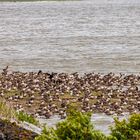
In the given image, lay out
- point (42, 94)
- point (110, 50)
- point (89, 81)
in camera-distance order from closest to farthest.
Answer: point (42, 94)
point (89, 81)
point (110, 50)

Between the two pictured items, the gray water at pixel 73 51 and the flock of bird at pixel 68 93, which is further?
the gray water at pixel 73 51

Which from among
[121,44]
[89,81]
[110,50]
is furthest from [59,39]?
[89,81]

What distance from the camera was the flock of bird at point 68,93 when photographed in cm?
2612

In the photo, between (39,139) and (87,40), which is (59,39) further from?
(39,139)

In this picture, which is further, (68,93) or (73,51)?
(73,51)

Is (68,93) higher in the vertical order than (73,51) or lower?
lower

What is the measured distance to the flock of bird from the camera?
26.1m

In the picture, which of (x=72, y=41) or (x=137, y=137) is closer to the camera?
(x=137, y=137)

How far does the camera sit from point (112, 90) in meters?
29.6

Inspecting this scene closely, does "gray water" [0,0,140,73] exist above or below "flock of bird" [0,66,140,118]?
above

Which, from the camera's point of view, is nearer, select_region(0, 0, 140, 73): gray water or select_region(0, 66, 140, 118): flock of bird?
select_region(0, 66, 140, 118): flock of bird

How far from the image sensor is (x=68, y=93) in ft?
95.9

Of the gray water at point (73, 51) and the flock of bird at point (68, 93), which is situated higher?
the gray water at point (73, 51)

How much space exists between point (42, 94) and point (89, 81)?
4.14 metres
